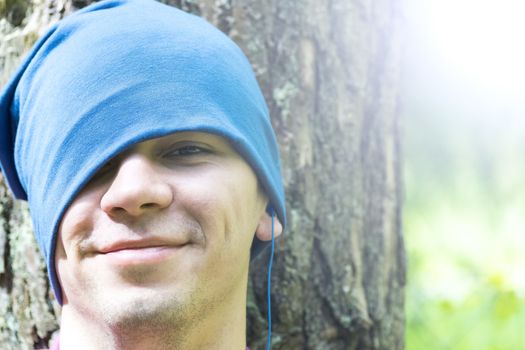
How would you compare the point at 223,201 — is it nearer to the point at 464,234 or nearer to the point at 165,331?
the point at 165,331

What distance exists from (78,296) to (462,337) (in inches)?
107

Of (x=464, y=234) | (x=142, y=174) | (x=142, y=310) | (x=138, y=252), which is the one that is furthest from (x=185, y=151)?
(x=464, y=234)

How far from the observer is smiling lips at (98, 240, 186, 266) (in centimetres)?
170

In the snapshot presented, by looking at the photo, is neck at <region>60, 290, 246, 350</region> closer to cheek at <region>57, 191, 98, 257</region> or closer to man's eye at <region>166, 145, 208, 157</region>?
cheek at <region>57, 191, 98, 257</region>

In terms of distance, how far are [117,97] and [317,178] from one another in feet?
2.90

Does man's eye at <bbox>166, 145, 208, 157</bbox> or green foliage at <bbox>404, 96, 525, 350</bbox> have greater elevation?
man's eye at <bbox>166, 145, 208, 157</bbox>

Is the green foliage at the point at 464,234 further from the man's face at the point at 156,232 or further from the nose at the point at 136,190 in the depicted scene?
the nose at the point at 136,190

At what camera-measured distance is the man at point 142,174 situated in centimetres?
172

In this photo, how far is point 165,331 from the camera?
68.7 inches

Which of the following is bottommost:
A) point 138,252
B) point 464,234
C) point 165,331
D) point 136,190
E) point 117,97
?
point 464,234

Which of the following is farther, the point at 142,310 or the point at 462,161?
the point at 462,161

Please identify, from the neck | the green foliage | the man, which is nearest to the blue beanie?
the man

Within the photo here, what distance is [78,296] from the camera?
1.83 meters

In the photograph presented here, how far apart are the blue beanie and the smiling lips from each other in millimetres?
157
